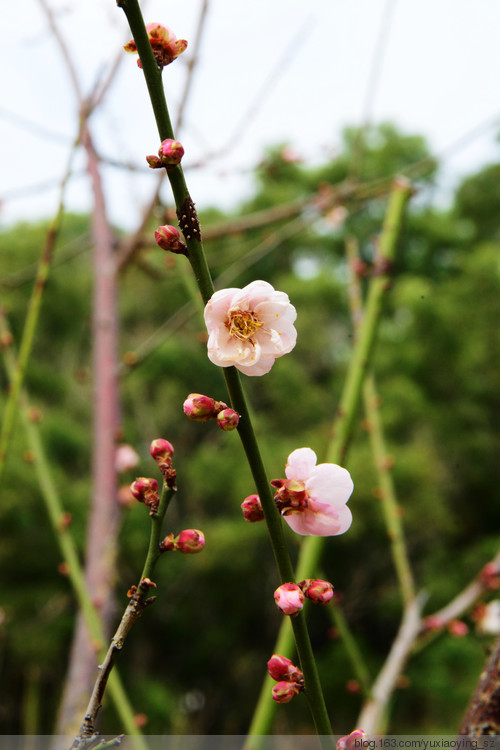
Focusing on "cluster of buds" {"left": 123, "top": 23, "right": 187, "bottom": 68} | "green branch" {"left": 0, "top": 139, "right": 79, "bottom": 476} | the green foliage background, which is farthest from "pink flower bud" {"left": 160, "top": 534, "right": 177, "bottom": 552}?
the green foliage background

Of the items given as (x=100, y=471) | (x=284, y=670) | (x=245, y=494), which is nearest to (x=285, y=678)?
(x=284, y=670)

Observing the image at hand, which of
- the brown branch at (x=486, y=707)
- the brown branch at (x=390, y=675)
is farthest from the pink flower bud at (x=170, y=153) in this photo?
the brown branch at (x=390, y=675)

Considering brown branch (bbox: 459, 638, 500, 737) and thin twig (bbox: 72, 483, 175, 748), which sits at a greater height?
Answer: thin twig (bbox: 72, 483, 175, 748)

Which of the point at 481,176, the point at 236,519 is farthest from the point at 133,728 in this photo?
the point at 481,176

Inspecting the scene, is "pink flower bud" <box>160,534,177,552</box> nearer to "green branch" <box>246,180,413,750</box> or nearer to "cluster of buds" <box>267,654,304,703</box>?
"cluster of buds" <box>267,654,304,703</box>

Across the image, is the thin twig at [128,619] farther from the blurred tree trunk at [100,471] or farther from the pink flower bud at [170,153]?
the blurred tree trunk at [100,471]

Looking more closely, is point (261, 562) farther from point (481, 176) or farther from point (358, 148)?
point (481, 176)

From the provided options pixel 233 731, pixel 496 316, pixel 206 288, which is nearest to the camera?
pixel 206 288
